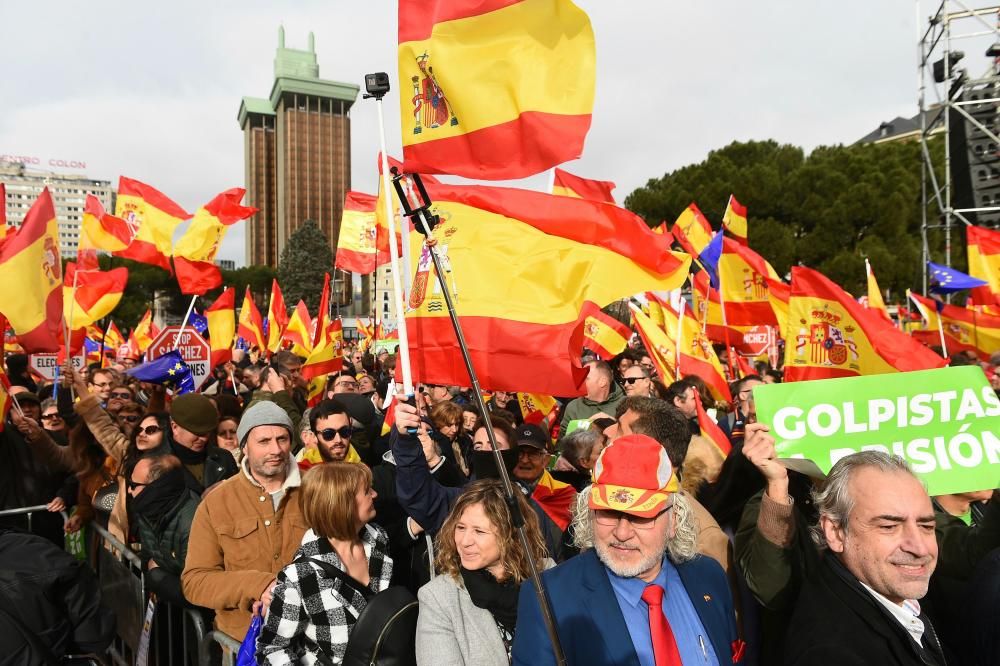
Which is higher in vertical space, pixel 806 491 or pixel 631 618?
pixel 806 491

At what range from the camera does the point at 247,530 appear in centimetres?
351

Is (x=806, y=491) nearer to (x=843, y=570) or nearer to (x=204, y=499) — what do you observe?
(x=843, y=570)

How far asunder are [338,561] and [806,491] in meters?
1.87

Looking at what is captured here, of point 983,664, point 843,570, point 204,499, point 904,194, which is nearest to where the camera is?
point 843,570

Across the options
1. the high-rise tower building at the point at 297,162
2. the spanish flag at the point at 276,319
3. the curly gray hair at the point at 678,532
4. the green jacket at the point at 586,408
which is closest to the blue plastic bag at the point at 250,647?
the curly gray hair at the point at 678,532

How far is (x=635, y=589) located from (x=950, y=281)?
11020 millimetres

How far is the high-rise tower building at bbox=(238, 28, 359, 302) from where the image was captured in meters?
128

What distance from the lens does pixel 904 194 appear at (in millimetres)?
31609

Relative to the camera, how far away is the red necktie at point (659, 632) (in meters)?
2.24

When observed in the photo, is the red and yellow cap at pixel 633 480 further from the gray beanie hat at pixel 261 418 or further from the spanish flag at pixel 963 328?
the spanish flag at pixel 963 328

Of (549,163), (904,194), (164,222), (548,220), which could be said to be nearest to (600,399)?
(548,220)

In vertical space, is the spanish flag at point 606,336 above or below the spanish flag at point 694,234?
below

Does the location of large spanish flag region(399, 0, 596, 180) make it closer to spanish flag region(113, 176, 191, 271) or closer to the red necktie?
the red necktie

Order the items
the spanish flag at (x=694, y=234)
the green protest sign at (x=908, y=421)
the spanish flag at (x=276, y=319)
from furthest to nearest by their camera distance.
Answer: the spanish flag at (x=276, y=319), the spanish flag at (x=694, y=234), the green protest sign at (x=908, y=421)
